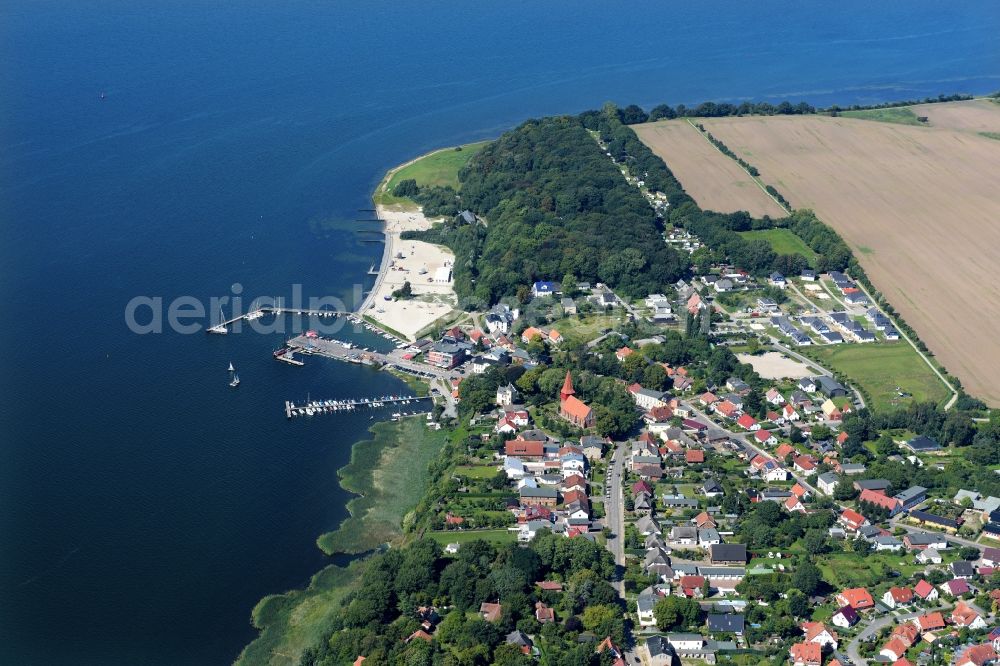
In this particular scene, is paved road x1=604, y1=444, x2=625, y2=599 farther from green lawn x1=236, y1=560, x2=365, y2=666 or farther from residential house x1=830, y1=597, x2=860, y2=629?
green lawn x1=236, y1=560, x2=365, y2=666

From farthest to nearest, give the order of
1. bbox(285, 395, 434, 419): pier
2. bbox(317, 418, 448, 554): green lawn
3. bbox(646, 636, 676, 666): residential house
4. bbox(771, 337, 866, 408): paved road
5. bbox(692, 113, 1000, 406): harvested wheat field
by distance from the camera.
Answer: bbox(692, 113, 1000, 406): harvested wheat field, bbox(285, 395, 434, 419): pier, bbox(771, 337, 866, 408): paved road, bbox(317, 418, 448, 554): green lawn, bbox(646, 636, 676, 666): residential house

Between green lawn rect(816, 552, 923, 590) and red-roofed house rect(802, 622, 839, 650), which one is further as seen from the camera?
green lawn rect(816, 552, 923, 590)

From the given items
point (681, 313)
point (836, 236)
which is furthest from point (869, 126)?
point (681, 313)

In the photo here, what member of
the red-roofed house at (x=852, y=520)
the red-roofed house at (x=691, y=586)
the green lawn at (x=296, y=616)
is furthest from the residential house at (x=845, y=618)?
the green lawn at (x=296, y=616)

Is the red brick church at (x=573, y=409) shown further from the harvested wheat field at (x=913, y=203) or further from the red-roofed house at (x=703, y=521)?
the harvested wheat field at (x=913, y=203)

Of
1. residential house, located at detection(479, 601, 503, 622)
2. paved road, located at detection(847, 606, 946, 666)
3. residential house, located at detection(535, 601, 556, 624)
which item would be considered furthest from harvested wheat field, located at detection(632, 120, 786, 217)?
residential house, located at detection(479, 601, 503, 622)

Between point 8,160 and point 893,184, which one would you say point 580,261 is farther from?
point 8,160
